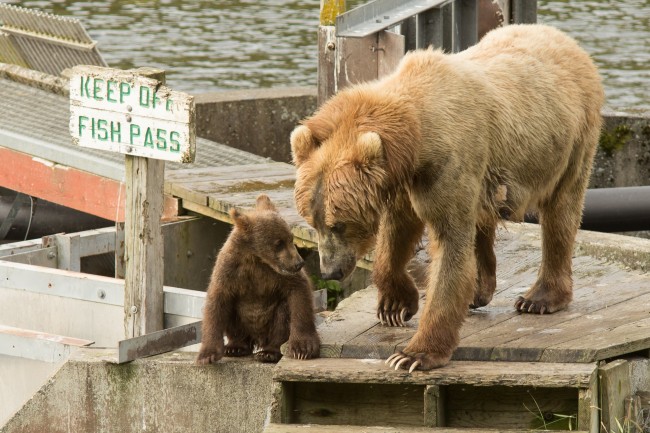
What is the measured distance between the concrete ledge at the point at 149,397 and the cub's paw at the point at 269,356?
0.13 feet

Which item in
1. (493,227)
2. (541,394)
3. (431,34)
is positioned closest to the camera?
(541,394)

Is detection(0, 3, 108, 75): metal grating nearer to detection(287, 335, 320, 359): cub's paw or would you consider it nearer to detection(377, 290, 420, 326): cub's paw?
detection(377, 290, 420, 326): cub's paw

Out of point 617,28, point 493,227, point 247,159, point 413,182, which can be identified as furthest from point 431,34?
point 617,28

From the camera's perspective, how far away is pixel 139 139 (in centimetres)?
668

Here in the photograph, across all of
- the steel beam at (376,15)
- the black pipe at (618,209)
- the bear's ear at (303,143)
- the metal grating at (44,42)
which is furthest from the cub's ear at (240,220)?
the metal grating at (44,42)

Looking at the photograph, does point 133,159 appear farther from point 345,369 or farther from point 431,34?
point 431,34

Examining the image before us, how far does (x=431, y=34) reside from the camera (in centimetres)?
908

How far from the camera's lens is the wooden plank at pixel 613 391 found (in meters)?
5.77

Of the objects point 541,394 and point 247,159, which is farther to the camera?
point 247,159

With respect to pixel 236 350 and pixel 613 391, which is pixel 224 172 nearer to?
pixel 236 350

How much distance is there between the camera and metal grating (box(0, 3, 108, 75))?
39.7ft

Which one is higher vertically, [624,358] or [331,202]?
[331,202]

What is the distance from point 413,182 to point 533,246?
7.72 feet

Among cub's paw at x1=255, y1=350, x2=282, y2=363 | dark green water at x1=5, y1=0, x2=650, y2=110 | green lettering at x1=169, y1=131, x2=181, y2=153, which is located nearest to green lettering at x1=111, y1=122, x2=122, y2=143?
green lettering at x1=169, y1=131, x2=181, y2=153
